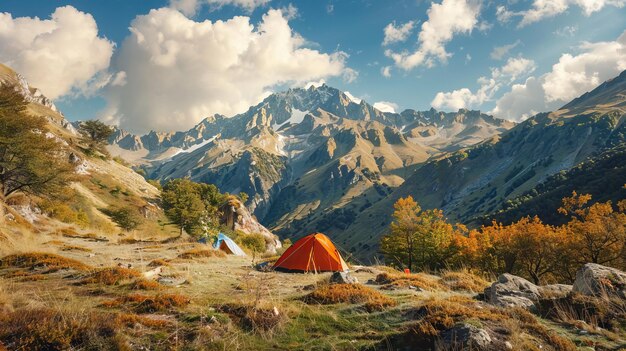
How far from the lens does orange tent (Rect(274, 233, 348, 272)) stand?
2000cm

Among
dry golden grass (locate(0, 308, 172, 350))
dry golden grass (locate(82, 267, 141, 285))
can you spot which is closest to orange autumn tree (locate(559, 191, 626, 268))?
dry golden grass (locate(82, 267, 141, 285))

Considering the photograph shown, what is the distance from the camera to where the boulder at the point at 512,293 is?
34.5 ft

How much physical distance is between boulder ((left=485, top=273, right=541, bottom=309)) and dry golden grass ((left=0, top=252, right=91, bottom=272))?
16120 millimetres

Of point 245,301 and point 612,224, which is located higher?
point 245,301

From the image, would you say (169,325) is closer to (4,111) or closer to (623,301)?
(623,301)

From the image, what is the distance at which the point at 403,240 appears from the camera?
5422cm

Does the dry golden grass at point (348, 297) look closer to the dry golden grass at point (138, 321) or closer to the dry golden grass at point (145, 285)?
the dry golden grass at point (138, 321)

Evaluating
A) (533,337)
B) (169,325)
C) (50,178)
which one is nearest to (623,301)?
(533,337)

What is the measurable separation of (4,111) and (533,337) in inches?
1842

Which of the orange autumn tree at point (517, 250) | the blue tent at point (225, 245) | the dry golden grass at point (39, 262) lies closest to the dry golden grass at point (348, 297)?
the dry golden grass at point (39, 262)

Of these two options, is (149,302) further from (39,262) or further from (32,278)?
(39,262)

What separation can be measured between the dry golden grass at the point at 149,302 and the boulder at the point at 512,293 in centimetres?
958

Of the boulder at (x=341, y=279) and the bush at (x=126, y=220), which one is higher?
the bush at (x=126, y=220)

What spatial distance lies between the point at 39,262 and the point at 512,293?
19.5 m
